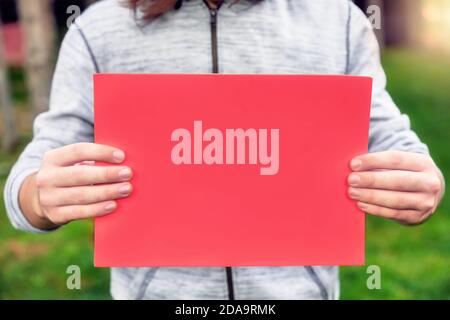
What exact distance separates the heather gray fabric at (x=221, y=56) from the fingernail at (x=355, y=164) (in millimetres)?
255

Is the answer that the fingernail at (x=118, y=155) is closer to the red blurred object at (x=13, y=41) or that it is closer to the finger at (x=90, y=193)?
the finger at (x=90, y=193)

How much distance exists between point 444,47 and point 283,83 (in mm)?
8718

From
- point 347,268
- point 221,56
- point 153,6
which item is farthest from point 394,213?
point 347,268

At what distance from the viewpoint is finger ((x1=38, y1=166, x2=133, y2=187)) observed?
1.18m

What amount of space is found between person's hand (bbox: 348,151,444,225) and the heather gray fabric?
0.59 ft

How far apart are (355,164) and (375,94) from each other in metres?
0.32

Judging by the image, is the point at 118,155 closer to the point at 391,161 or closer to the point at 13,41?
the point at 391,161

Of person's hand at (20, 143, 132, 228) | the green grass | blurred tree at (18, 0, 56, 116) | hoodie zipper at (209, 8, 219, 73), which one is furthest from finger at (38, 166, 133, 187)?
blurred tree at (18, 0, 56, 116)

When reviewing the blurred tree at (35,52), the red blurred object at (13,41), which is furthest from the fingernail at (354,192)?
the red blurred object at (13,41)

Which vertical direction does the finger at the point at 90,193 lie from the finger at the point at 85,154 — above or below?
below

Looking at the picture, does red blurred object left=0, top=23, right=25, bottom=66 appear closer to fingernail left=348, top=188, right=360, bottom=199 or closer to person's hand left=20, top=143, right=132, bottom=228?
person's hand left=20, top=143, right=132, bottom=228

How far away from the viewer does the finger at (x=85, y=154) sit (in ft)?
3.88
